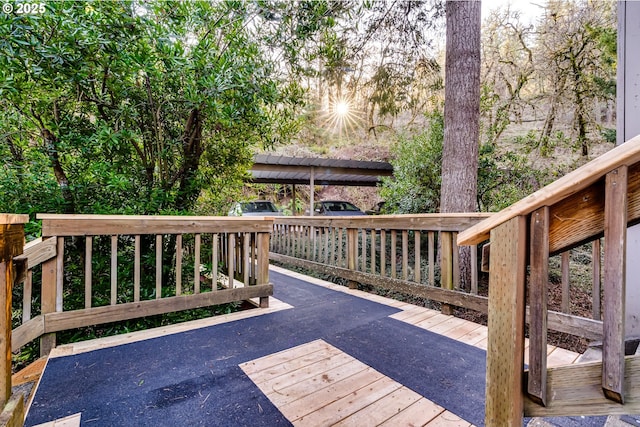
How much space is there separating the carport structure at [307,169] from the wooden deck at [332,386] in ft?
25.1

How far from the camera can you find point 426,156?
5.66 meters

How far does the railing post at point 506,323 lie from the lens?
2.94 feet

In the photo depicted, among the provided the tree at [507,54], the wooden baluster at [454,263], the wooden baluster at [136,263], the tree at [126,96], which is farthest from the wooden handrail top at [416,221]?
the tree at [507,54]

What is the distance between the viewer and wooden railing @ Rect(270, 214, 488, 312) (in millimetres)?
2887

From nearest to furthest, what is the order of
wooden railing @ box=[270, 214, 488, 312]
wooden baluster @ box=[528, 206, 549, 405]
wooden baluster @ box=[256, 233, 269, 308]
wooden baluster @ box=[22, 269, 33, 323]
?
1. wooden baluster @ box=[528, 206, 549, 405]
2. wooden baluster @ box=[22, 269, 33, 323]
3. wooden railing @ box=[270, 214, 488, 312]
4. wooden baluster @ box=[256, 233, 269, 308]

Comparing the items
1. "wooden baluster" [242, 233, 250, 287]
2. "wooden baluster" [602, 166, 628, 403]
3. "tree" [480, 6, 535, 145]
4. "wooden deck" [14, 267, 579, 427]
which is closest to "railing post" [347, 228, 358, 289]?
"wooden baluster" [242, 233, 250, 287]

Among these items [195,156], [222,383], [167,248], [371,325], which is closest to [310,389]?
[222,383]


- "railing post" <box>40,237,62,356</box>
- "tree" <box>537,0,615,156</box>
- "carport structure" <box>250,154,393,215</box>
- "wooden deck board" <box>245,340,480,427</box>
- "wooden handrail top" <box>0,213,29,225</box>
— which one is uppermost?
"tree" <box>537,0,615,156</box>

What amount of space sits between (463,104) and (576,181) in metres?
3.71

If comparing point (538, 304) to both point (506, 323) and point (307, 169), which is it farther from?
point (307, 169)

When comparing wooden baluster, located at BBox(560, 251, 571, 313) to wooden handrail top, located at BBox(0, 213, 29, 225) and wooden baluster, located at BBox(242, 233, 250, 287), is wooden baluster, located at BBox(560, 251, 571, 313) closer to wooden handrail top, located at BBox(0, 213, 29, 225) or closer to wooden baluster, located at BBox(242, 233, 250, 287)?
wooden baluster, located at BBox(242, 233, 250, 287)

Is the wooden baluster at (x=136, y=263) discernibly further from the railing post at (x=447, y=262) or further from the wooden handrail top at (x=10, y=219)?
the railing post at (x=447, y=262)

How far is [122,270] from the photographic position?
2.99 metres

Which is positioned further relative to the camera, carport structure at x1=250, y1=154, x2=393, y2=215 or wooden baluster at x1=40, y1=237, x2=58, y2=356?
carport structure at x1=250, y1=154, x2=393, y2=215
